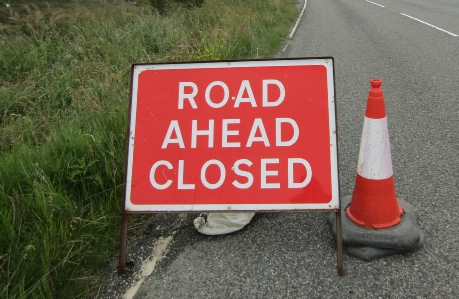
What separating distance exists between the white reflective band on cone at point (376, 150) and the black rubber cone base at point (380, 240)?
32 cm

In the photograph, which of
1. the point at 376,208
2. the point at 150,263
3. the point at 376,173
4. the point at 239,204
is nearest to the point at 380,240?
the point at 376,208

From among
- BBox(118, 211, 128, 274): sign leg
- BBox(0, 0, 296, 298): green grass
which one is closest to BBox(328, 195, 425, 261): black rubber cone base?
BBox(118, 211, 128, 274): sign leg

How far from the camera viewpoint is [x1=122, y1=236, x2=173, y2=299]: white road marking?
2.21 meters

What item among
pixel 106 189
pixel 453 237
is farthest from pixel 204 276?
pixel 453 237

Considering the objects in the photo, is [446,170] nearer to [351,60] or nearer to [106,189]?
[106,189]

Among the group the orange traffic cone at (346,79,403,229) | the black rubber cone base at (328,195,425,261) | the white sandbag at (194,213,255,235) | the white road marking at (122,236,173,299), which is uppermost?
the orange traffic cone at (346,79,403,229)

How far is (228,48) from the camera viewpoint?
22.4 ft

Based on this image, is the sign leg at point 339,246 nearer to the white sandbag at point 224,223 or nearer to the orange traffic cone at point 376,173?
the orange traffic cone at point 376,173

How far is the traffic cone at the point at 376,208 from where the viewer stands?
2.33 m

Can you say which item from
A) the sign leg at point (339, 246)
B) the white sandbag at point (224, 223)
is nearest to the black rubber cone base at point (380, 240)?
the sign leg at point (339, 246)

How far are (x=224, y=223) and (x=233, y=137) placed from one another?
599 mm

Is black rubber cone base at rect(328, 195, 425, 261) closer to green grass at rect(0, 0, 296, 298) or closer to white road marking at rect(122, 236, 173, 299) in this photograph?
white road marking at rect(122, 236, 173, 299)

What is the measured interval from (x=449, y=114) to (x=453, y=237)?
2769 mm

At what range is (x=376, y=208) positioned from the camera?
94.9 inches
